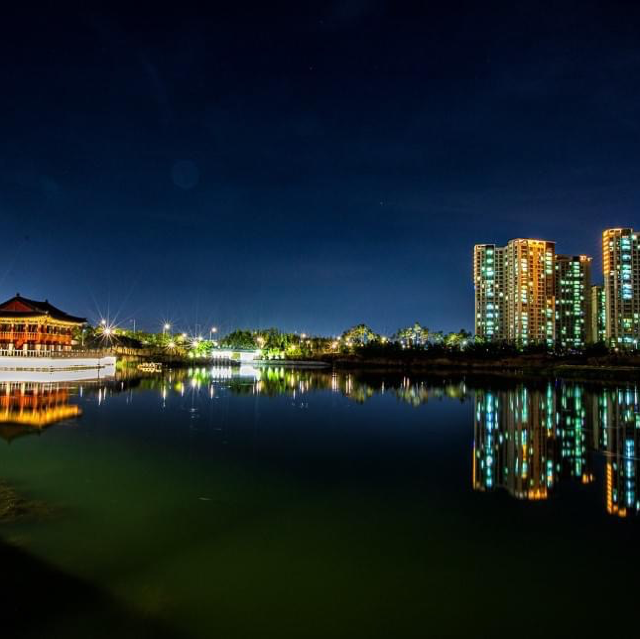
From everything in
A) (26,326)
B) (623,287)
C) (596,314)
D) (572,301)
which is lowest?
(26,326)

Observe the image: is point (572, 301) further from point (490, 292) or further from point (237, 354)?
point (237, 354)

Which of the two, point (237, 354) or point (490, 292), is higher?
point (490, 292)

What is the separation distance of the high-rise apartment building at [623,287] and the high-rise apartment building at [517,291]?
1379 cm

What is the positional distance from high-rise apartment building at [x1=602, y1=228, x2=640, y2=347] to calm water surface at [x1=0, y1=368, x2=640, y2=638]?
4730 inches

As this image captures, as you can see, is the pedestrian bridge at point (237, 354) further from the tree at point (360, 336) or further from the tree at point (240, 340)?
the tree at point (360, 336)

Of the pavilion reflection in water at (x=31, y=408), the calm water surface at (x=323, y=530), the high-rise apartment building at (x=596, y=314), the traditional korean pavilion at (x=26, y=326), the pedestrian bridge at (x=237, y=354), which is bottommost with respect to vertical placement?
the calm water surface at (x=323, y=530)

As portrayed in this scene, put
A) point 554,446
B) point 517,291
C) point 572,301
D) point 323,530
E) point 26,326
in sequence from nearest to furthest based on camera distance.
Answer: point 323,530, point 554,446, point 26,326, point 517,291, point 572,301

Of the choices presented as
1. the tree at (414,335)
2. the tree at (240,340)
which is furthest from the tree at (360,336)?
the tree at (240,340)

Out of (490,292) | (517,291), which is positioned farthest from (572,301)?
(490,292)

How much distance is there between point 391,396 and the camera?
30297 mm

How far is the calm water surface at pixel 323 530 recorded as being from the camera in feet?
17.3

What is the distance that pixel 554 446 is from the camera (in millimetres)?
14375

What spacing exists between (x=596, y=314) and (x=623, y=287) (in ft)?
53.8

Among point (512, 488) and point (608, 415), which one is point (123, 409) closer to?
point (512, 488)
